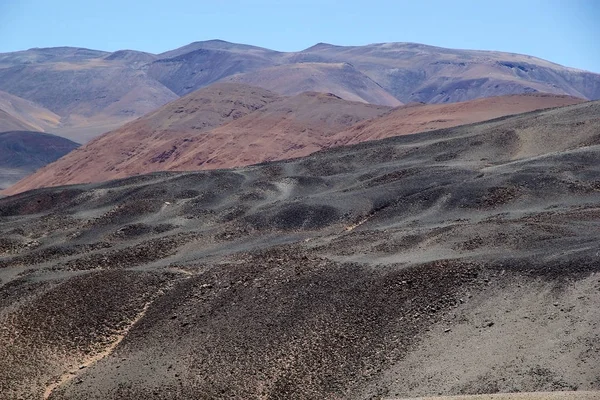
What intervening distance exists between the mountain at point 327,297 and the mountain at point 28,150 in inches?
3957

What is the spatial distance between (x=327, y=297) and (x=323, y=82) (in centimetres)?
15804

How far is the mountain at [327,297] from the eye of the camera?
56.8ft

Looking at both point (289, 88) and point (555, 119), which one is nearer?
point (555, 119)

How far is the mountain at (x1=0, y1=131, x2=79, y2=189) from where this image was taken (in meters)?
132

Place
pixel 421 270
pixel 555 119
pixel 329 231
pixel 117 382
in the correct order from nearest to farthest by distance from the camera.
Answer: pixel 117 382, pixel 421 270, pixel 329 231, pixel 555 119

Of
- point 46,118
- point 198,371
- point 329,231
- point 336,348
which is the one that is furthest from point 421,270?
point 46,118

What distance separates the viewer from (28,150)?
139000 mm

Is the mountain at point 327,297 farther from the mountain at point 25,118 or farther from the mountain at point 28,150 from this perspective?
the mountain at point 25,118

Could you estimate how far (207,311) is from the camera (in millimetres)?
21719

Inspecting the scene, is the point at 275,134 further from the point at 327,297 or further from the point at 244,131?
the point at 327,297

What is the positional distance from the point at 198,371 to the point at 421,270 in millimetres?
7242

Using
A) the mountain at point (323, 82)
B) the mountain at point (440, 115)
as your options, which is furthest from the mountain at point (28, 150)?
the mountain at point (440, 115)

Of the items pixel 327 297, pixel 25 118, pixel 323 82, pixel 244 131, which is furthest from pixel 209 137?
pixel 25 118

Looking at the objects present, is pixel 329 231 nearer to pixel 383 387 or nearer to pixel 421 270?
pixel 421 270
